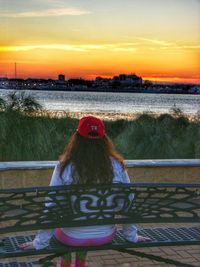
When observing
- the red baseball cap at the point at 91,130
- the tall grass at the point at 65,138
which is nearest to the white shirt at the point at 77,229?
the red baseball cap at the point at 91,130

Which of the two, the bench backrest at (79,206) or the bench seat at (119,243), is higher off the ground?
the bench backrest at (79,206)

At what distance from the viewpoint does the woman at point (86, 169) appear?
2961 millimetres

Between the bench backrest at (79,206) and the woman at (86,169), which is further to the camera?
the woman at (86,169)

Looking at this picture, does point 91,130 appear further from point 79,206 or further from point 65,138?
point 65,138

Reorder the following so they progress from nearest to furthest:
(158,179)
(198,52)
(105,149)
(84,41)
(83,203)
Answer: (83,203)
(105,149)
(158,179)
(198,52)
(84,41)

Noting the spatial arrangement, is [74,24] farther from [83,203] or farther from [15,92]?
[83,203]

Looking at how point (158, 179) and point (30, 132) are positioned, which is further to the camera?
point (30, 132)

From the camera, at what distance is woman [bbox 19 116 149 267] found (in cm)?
296

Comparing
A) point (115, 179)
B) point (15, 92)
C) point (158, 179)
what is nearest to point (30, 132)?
point (15, 92)

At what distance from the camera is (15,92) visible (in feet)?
32.1

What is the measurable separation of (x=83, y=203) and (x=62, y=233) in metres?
0.32

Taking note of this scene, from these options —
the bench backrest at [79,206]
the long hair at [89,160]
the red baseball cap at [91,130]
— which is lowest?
the bench backrest at [79,206]

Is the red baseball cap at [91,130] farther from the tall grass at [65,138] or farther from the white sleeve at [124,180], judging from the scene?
the tall grass at [65,138]

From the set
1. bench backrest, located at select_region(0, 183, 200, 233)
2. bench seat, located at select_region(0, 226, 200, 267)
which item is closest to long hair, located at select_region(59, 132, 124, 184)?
bench backrest, located at select_region(0, 183, 200, 233)
